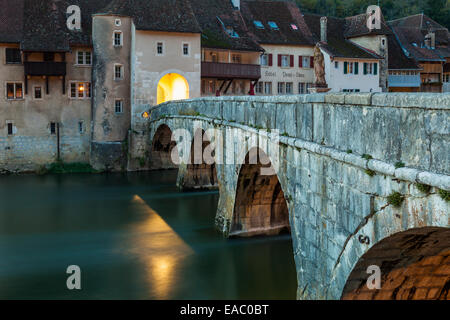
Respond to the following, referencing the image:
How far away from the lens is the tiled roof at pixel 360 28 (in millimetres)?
52906

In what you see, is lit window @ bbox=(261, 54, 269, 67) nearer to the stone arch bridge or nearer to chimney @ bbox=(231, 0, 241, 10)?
chimney @ bbox=(231, 0, 241, 10)

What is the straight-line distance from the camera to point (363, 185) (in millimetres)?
9453

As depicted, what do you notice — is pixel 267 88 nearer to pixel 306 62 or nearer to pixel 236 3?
pixel 306 62

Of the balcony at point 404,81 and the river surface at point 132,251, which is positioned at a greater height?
the balcony at point 404,81

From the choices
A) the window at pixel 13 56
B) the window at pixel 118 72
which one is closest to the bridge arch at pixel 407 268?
the window at pixel 118 72

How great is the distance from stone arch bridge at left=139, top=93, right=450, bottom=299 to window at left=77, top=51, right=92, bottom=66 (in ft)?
90.6

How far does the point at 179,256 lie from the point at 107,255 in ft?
8.91

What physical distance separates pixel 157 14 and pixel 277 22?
14589 mm

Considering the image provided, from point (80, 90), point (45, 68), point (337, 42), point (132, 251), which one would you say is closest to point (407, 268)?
point (132, 251)

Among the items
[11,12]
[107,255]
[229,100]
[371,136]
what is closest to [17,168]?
[11,12]

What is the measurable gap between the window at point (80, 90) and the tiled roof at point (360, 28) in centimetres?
2579

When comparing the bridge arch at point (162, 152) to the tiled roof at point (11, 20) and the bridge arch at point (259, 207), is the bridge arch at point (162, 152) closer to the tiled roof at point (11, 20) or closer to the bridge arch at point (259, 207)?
the tiled roof at point (11, 20)

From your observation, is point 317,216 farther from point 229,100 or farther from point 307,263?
point 229,100

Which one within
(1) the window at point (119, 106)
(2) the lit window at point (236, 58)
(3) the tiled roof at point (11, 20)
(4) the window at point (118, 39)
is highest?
(3) the tiled roof at point (11, 20)
